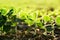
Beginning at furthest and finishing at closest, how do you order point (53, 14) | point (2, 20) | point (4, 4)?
point (4, 4)
point (53, 14)
point (2, 20)

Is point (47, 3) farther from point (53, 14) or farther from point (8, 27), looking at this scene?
point (8, 27)

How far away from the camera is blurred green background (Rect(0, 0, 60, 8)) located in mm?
3033

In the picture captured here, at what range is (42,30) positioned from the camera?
221 cm

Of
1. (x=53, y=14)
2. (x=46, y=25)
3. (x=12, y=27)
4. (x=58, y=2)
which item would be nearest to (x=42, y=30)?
(x=46, y=25)

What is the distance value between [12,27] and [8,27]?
0.18ft

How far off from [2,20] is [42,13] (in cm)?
80

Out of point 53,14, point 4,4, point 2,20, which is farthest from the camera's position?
point 4,4

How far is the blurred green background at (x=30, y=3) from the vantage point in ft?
9.95

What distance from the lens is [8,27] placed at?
2115mm

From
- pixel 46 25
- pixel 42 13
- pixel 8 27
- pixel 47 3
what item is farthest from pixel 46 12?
pixel 8 27

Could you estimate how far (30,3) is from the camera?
3.07 meters

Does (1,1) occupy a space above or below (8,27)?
above

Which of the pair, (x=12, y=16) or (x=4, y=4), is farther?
(x=4, y=4)

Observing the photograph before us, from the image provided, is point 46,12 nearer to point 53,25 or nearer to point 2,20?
point 53,25
